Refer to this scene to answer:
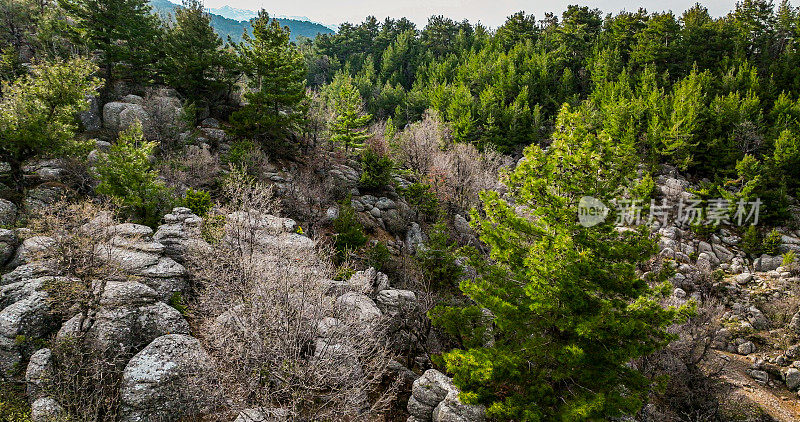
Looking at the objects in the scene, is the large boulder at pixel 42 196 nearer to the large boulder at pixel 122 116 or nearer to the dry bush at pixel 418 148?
the large boulder at pixel 122 116

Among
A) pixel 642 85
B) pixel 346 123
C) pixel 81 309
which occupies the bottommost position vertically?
pixel 81 309

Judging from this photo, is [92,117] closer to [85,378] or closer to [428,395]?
[85,378]

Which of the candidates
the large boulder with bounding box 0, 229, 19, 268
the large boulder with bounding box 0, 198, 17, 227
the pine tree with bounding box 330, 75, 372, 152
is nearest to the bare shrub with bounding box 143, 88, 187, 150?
the large boulder with bounding box 0, 198, 17, 227

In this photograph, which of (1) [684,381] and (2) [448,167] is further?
(2) [448,167]

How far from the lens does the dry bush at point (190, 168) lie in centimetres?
2198

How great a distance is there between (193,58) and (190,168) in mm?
11388

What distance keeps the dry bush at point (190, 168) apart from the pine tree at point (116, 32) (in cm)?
1067

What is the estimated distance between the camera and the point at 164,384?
957cm

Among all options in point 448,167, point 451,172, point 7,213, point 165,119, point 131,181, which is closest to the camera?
point 7,213

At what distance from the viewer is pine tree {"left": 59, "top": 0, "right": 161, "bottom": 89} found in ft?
90.3

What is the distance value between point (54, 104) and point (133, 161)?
4825mm

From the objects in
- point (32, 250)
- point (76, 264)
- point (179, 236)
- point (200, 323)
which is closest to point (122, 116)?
point (179, 236)

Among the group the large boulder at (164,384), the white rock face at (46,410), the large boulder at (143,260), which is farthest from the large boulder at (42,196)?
the large boulder at (164,384)

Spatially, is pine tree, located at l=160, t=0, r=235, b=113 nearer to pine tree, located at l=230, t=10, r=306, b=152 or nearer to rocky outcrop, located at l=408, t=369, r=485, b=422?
pine tree, located at l=230, t=10, r=306, b=152
